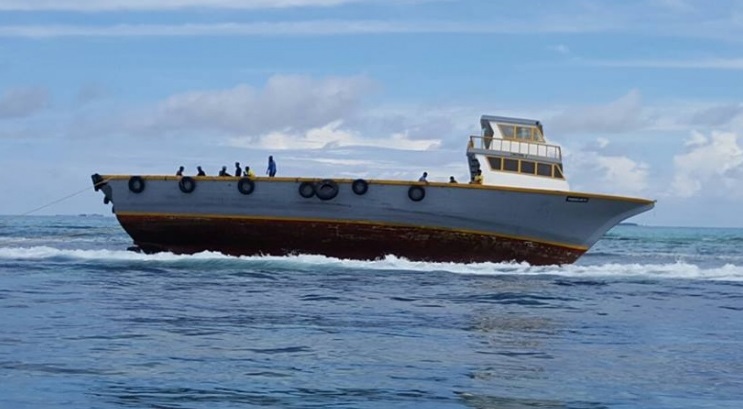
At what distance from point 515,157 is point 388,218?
431 centimetres

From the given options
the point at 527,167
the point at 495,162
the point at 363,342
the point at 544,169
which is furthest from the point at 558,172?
the point at 363,342

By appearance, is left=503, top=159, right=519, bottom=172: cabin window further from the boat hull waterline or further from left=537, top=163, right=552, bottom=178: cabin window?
the boat hull waterline

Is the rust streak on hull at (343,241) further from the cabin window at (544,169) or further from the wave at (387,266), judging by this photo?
the cabin window at (544,169)

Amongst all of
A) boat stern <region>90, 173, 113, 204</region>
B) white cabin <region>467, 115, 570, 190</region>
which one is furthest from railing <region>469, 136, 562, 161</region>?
boat stern <region>90, 173, 113, 204</region>

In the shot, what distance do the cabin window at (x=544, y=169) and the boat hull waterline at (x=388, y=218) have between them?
1.48 meters

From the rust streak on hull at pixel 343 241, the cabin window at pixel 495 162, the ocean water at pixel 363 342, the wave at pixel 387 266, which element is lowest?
the ocean water at pixel 363 342

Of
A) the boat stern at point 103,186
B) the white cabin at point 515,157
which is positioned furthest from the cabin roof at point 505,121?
the boat stern at point 103,186

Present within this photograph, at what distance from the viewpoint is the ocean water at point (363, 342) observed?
10.7 m

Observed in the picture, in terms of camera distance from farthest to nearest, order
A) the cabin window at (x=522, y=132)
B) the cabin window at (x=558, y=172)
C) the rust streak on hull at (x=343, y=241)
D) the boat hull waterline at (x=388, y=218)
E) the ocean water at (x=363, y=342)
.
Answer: the cabin window at (x=522, y=132) < the cabin window at (x=558, y=172) < the rust streak on hull at (x=343, y=241) < the boat hull waterline at (x=388, y=218) < the ocean water at (x=363, y=342)

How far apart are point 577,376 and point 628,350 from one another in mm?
2538

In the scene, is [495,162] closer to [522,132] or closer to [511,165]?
[511,165]

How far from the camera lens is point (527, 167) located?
31250 mm

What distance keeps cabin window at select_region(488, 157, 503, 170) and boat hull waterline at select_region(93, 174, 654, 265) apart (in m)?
1.64

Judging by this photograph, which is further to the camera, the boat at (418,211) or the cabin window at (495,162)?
the cabin window at (495,162)
